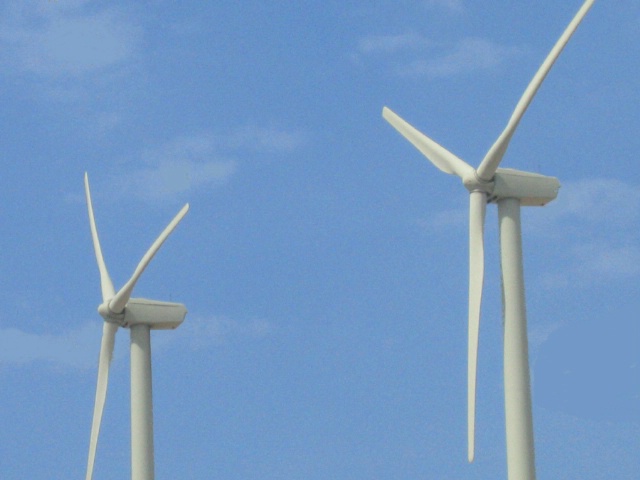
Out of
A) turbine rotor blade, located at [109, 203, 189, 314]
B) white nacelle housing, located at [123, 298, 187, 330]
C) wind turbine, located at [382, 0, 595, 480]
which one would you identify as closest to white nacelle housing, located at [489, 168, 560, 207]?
wind turbine, located at [382, 0, 595, 480]

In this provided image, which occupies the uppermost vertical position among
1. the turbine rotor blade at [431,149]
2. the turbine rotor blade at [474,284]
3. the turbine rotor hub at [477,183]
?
the turbine rotor blade at [431,149]

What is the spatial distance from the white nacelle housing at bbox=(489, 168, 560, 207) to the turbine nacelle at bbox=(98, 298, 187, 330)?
14163 millimetres

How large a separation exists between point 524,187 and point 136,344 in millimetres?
15253

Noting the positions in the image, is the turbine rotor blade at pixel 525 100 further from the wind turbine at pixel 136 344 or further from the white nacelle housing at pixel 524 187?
the wind turbine at pixel 136 344

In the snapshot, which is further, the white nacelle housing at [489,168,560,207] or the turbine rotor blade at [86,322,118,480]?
the turbine rotor blade at [86,322,118,480]

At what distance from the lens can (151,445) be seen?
5084 cm

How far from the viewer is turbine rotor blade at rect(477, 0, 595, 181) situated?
3950cm

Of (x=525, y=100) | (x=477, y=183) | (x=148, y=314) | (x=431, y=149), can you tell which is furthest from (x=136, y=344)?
(x=525, y=100)

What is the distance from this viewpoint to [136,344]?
51312mm

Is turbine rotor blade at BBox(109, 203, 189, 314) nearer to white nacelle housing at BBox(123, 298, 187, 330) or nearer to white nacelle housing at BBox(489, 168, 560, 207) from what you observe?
white nacelle housing at BBox(123, 298, 187, 330)

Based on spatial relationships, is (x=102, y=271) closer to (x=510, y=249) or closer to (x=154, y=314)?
(x=154, y=314)

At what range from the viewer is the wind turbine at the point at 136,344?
50406 mm

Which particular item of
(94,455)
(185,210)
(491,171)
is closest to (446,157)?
(491,171)

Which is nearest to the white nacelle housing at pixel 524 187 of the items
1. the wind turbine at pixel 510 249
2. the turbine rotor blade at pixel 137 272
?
the wind turbine at pixel 510 249
